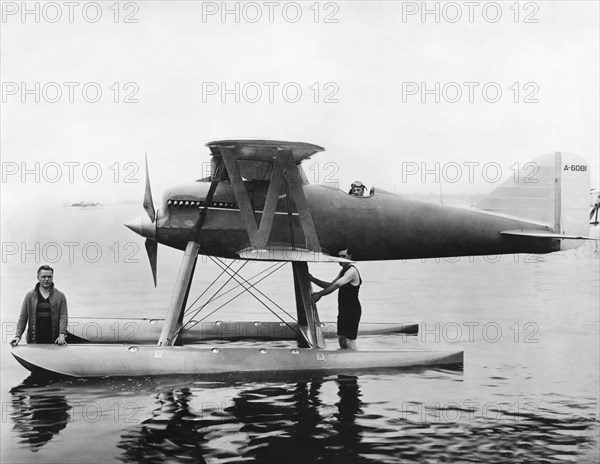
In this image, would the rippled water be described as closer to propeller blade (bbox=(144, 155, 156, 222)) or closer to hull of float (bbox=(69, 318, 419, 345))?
hull of float (bbox=(69, 318, 419, 345))

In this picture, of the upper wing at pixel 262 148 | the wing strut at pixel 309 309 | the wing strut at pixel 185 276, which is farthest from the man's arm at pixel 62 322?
the wing strut at pixel 309 309

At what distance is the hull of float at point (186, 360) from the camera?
935 cm

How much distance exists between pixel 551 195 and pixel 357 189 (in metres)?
→ 3.59

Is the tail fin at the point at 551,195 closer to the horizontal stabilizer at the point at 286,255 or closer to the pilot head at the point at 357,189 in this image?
the pilot head at the point at 357,189

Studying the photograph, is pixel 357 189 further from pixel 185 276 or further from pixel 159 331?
pixel 159 331

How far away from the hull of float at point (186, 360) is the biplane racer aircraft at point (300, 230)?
0.05 feet

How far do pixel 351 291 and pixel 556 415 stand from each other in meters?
3.46

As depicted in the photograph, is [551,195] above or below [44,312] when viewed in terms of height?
above

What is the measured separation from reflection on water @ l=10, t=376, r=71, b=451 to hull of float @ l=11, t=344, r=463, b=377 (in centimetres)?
37

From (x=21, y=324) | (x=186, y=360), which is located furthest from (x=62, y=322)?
(x=186, y=360)

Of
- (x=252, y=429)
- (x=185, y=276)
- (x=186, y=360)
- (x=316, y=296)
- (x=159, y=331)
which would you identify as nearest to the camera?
(x=252, y=429)

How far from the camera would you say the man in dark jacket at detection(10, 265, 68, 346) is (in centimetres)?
919

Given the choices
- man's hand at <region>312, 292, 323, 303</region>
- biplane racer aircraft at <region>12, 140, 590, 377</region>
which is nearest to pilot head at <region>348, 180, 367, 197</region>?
biplane racer aircraft at <region>12, 140, 590, 377</region>

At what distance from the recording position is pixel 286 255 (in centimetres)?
1016
